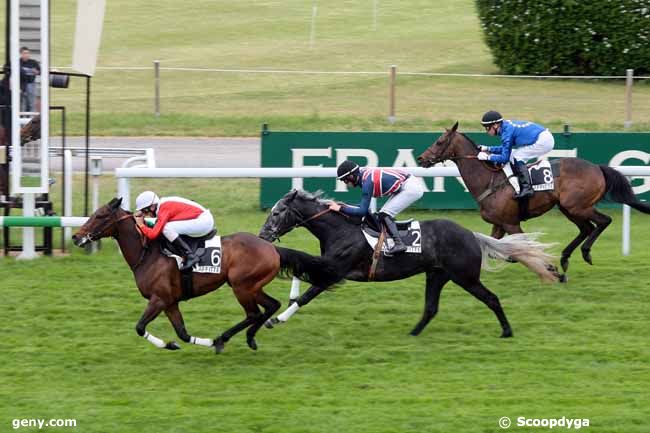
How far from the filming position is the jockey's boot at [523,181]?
10570mm

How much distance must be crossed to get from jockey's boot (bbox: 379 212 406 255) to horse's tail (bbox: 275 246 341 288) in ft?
1.53

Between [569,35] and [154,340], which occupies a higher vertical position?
[569,35]

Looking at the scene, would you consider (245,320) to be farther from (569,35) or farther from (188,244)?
(569,35)

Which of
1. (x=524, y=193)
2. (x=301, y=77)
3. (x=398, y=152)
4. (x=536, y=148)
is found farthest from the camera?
(x=301, y=77)

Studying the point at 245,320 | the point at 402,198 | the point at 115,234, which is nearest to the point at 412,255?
the point at 402,198

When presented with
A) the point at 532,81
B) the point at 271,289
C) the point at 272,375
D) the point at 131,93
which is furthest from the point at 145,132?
the point at 272,375

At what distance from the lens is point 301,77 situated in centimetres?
2388

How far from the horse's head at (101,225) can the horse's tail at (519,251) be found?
2664 millimetres

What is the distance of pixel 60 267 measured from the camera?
10.8m

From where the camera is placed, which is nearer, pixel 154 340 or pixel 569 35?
pixel 154 340

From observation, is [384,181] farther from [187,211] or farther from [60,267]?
[60,267]

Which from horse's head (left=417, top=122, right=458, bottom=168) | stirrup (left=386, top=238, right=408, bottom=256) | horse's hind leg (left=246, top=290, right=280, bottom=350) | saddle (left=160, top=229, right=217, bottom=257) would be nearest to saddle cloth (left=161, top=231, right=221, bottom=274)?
saddle (left=160, top=229, right=217, bottom=257)
